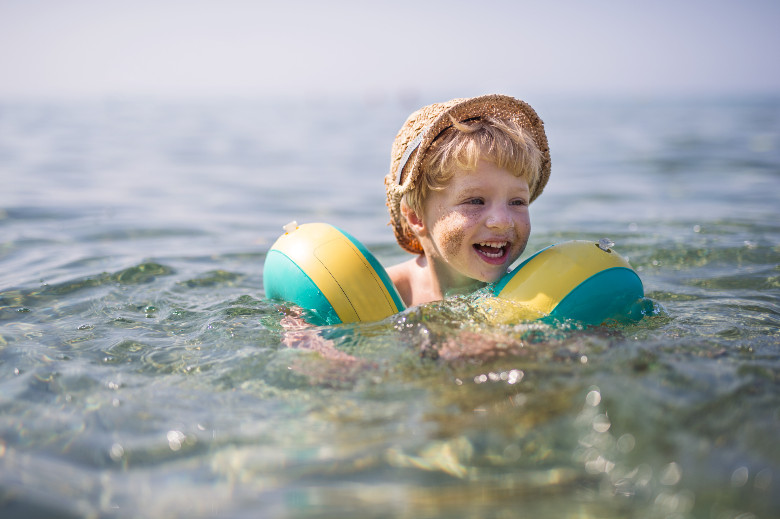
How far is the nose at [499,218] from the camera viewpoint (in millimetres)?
3615

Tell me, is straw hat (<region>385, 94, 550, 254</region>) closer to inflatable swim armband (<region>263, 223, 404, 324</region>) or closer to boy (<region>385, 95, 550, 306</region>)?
boy (<region>385, 95, 550, 306</region>)

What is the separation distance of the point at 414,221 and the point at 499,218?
74cm

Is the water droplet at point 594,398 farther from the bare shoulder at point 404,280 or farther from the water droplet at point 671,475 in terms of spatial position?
the bare shoulder at point 404,280

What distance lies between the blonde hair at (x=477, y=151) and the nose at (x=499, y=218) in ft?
0.81

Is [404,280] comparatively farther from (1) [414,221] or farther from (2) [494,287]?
(2) [494,287]

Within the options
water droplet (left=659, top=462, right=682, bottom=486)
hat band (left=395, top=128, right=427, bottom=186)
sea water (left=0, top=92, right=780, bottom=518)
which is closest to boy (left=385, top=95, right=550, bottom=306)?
hat band (left=395, top=128, right=427, bottom=186)

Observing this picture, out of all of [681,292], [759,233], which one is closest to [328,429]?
[681,292]

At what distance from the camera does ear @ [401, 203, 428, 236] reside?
13.6 feet

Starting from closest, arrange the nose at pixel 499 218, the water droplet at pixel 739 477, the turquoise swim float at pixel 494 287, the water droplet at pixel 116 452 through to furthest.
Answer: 1. the water droplet at pixel 739 477
2. the water droplet at pixel 116 452
3. the turquoise swim float at pixel 494 287
4. the nose at pixel 499 218

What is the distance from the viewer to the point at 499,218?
3635mm

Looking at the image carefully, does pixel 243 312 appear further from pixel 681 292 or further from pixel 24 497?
pixel 681 292

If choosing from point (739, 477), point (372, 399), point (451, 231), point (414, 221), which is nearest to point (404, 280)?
point (414, 221)

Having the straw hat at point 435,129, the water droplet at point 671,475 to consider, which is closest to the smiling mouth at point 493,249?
the straw hat at point 435,129

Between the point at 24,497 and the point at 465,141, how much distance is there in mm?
2805
